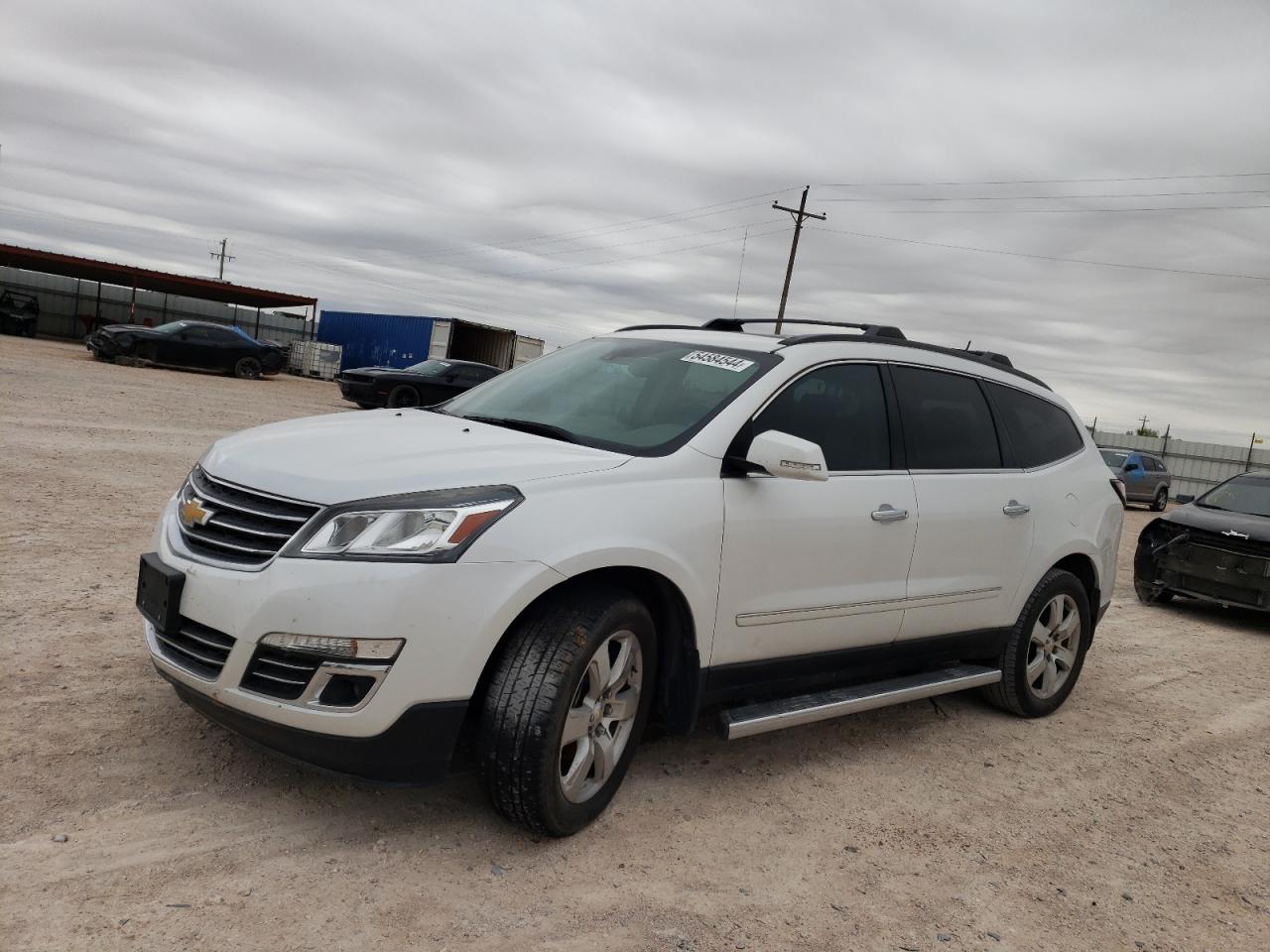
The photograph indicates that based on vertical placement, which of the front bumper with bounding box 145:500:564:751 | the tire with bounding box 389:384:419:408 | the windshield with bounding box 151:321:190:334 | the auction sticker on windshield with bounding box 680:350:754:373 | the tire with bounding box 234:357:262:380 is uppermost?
the auction sticker on windshield with bounding box 680:350:754:373

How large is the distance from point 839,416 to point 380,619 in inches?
84.7

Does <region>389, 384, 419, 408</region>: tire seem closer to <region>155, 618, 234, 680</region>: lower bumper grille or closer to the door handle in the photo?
the door handle

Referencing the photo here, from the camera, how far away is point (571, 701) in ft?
9.95

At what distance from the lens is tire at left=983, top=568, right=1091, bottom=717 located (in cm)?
494

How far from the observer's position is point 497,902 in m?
2.81

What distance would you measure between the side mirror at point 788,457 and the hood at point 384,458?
474 mm

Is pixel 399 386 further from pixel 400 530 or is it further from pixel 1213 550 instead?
pixel 400 530

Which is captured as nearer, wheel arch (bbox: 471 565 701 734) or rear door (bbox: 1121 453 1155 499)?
wheel arch (bbox: 471 565 701 734)

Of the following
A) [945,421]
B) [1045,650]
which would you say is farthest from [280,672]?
[1045,650]

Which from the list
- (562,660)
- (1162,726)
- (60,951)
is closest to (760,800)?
(562,660)

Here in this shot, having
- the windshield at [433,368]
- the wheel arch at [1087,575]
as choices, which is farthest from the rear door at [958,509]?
the windshield at [433,368]

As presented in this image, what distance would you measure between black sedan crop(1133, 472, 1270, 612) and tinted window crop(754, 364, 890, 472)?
240 inches

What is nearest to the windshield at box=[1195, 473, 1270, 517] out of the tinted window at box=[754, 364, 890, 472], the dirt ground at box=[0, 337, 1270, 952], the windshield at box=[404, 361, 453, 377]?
the dirt ground at box=[0, 337, 1270, 952]

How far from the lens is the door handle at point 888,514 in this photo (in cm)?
399
